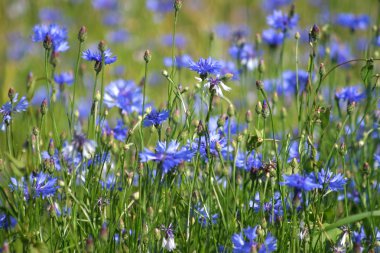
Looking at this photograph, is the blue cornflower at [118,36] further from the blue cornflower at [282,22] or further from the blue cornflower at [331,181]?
the blue cornflower at [331,181]

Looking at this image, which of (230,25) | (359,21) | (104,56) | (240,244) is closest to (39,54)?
(230,25)

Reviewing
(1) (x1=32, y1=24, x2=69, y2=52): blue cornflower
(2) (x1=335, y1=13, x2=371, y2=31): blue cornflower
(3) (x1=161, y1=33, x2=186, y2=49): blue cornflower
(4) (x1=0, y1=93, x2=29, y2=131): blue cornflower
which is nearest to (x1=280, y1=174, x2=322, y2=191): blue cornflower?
(4) (x1=0, y1=93, x2=29, y2=131): blue cornflower

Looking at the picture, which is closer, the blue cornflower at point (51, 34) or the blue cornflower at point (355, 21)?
the blue cornflower at point (51, 34)

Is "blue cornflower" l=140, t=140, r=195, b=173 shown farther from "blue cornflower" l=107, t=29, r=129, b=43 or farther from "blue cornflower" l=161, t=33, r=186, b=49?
"blue cornflower" l=107, t=29, r=129, b=43

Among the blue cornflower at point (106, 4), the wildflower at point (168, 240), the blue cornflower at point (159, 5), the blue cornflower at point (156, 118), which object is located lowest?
the wildflower at point (168, 240)

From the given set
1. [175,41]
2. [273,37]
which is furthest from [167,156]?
[175,41]

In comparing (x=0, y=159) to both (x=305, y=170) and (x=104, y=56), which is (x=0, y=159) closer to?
(x=104, y=56)

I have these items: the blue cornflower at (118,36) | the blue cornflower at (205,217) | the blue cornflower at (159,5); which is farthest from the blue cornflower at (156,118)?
the blue cornflower at (159,5)

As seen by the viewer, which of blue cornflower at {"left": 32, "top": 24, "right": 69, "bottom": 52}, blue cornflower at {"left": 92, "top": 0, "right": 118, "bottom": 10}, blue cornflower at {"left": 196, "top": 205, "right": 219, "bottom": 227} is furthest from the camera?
blue cornflower at {"left": 92, "top": 0, "right": 118, "bottom": 10}
